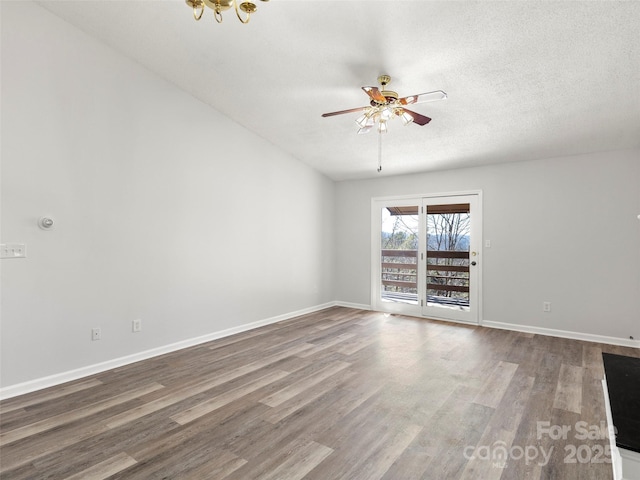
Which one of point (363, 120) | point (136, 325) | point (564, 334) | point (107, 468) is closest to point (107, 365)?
point (136, 325)

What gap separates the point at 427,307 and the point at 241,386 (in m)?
3.72

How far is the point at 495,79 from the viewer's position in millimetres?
3227

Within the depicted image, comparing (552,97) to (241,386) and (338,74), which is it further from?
(241,386)

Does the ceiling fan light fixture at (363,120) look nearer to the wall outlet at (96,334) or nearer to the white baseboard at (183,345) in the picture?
the white baseboard at (183,345)

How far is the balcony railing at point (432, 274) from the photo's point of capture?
542 cm

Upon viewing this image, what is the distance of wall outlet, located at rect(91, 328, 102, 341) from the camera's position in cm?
331

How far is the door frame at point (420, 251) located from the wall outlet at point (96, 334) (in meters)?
4.34

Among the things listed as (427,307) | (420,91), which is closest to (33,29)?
(420,91)

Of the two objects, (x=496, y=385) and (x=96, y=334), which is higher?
(x=96, y=334)

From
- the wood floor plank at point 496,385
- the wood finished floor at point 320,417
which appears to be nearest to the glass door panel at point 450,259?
the wood finished floor at point 320,417

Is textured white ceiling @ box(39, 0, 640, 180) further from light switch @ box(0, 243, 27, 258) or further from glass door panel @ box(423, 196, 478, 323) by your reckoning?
light switch @ box(0, 243, 27, 258)

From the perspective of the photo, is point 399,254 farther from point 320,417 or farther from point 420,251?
point 320,417

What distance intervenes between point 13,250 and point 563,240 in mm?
6111

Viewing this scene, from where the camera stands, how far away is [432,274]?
5.68 metres
